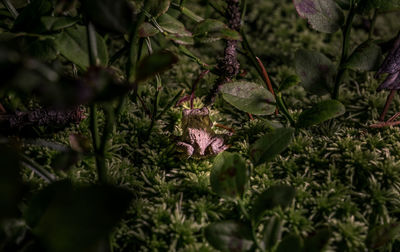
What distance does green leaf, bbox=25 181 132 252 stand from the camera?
633 millimetres

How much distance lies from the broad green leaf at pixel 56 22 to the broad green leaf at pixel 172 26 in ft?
0.93

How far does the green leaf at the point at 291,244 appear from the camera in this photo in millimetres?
853

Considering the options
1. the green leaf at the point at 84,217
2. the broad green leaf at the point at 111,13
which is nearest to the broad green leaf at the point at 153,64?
the broad green leaf at the point at 111,13

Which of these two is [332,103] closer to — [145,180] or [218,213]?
[218,213]

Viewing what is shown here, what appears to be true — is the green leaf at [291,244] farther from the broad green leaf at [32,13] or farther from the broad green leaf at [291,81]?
the broad green leaf at [32,13]

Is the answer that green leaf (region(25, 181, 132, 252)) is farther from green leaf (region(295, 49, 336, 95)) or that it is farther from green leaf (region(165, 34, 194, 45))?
green leaf (region(295, 49, 336, 95))

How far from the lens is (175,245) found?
0.98m

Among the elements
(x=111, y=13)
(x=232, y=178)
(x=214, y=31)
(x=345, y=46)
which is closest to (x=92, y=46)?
(x=111, y=13)

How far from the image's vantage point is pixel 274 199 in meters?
0.93

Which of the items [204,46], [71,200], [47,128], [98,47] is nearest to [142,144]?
[47,128]

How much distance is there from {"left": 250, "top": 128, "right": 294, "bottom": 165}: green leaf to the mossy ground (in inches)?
4.8

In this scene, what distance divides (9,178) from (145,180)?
56cm

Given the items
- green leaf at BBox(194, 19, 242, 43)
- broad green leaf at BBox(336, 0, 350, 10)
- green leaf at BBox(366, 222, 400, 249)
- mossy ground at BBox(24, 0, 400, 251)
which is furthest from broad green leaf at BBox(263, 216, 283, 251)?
broad green leaf at BBox(336, 0, 350, 10)

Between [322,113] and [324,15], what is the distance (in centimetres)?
33
